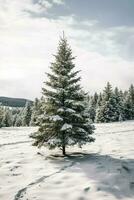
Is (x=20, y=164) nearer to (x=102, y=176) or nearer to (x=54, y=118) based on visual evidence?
(x=54, y=118)

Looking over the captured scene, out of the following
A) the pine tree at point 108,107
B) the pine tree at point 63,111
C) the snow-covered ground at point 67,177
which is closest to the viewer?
the snow-covered ground at point 67,177

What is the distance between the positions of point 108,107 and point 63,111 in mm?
48663

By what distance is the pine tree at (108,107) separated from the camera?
6981 centimetres

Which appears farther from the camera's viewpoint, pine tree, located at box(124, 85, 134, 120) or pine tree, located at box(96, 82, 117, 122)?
pine tree, located at box(124, 85, 134, 120)

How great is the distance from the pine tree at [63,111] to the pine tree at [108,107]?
47333 mm

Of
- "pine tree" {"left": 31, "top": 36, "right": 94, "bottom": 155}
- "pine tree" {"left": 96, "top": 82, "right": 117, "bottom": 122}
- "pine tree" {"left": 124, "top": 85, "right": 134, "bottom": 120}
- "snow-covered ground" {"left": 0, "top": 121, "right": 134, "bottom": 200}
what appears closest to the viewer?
"snow-covered ground" {"left": 0, "top": 121, "right": 134, "bottom": 200}

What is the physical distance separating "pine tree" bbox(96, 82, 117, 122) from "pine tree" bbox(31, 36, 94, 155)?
4733 cm

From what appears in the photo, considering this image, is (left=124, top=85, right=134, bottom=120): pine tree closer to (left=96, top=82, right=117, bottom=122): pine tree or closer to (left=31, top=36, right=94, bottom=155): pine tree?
(left=96, top=82, right=117, bottom=122): pine tree

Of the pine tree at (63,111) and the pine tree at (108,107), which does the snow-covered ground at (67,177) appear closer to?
the pine tree at (63,111)

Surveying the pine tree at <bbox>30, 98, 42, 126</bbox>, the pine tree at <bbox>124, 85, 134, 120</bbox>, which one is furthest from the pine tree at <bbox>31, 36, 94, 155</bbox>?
the pine tree at <bbox>124, 85, 134, 120</bbox>

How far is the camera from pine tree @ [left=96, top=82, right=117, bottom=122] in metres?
69.8

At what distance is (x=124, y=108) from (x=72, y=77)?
59838 mm

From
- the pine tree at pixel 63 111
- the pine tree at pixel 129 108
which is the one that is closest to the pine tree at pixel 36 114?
the pine tree at pixel 63 111

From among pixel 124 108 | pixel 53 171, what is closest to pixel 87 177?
pixel 53 171
